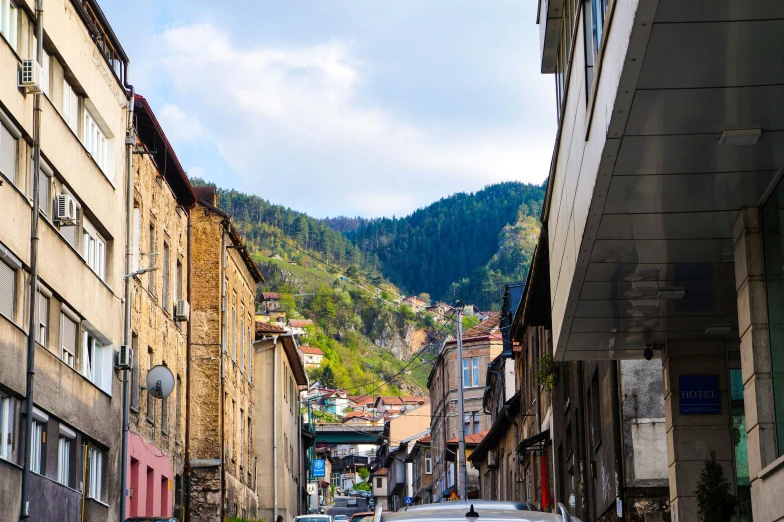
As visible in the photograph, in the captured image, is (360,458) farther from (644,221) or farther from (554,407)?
(644,221)

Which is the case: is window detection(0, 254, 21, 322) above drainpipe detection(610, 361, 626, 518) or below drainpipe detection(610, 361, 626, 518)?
above

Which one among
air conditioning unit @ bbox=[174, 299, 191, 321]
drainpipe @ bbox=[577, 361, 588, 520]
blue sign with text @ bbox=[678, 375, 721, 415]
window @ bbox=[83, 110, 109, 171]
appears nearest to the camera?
blue sign with text @ bbox=[678, 375, 721, 415]

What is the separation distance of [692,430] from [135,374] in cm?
1655

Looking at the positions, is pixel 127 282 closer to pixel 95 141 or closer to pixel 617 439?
pixel 95 141

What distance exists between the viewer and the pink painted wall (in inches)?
1094

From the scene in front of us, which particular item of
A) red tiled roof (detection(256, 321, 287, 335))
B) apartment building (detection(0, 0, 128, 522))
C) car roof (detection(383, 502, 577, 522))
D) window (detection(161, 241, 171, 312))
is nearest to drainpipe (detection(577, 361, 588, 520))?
apartment building (detection(0, 0, 128, 522))

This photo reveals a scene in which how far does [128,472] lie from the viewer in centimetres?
2731

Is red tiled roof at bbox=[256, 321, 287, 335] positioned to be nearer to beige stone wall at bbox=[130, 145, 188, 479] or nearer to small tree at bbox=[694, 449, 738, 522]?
beige stone wall at bbox=[130, 145, 188, 479]

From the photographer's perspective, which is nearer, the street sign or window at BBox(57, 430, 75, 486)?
window at BBox(57, 430, 75, 486)

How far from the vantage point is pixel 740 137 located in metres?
8.96

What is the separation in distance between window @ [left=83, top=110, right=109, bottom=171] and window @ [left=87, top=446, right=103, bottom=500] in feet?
20.3

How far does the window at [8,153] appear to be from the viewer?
1880cm

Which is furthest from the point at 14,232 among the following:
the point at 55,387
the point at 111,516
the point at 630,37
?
the point at 630,37

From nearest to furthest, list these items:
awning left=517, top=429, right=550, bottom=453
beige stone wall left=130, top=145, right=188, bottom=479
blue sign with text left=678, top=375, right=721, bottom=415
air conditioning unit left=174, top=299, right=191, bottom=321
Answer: blue sign with text left=678, top=375, right=721, bottom=415 < beige stone wall left=130, top=145, right=188, bottom=479 < awning left=517, top=429, right=550, bottom=453 < air conditioning unit left=174, top=299, right=191, bottom=321
